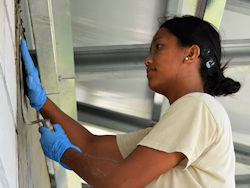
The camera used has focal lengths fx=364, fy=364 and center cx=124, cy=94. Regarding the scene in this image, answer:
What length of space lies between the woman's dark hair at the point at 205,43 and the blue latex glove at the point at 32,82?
0.60 m

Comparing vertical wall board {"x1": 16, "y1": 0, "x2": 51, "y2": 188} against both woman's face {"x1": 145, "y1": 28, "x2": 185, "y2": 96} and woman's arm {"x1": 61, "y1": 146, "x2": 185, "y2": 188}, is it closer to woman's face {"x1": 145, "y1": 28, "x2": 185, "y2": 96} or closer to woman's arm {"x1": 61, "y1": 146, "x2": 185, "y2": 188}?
woman's arm {"x1": 61, "y1": 146, "x2": 185, "y2": 188}

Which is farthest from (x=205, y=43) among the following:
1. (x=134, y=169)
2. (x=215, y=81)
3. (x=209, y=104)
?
(x=134, y=169)

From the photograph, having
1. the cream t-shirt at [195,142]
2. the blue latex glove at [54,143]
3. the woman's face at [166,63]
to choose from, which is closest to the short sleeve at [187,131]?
the cream t-shirt at [195,142]

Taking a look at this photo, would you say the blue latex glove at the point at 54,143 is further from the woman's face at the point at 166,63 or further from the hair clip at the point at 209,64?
the hair clip at the point at 209,64

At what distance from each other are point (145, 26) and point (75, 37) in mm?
540

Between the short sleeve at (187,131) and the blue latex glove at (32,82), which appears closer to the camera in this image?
the short sleeve at (187,131)

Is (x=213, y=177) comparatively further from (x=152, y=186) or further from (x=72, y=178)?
(x=72, y=178)

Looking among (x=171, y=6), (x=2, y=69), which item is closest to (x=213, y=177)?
(x=2, y=69)

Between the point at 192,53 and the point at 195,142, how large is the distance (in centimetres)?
41

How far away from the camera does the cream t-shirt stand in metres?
1.24

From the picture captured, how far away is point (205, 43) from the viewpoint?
1511 mm

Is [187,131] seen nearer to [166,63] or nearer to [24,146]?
[166,63]

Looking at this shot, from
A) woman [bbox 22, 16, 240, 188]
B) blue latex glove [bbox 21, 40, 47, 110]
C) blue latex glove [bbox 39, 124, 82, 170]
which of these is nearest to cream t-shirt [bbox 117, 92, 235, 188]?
woman [bbox 22, 16, 240, 188]

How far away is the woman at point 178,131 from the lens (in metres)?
1.23
